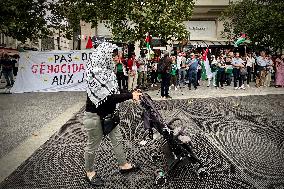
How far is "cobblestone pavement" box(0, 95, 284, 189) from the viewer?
4.78m

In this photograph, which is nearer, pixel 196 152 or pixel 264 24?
pixel 196 152

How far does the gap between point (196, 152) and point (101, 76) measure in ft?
7.87

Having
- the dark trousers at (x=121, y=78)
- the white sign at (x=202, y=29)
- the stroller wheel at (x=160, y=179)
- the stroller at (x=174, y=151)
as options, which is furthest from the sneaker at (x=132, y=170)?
the white sign at (x=202, y=29)

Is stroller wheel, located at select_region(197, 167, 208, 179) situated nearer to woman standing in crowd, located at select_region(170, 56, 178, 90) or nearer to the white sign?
woman standing in crowd, located at select_region(170, 56, 178, 90)

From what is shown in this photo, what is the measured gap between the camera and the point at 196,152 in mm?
6082

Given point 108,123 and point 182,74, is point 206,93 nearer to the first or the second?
point 182,74

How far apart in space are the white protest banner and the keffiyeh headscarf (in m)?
11.4

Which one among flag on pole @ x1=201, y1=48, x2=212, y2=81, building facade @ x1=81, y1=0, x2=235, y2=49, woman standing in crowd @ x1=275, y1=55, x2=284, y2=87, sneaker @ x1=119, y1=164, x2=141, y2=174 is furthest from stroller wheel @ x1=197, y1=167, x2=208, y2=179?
building facade @ x1=81, y1=0, x2=235, y2=49

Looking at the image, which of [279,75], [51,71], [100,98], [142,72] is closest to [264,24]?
[279,75]

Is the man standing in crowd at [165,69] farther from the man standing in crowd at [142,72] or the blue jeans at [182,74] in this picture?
the blue jeans at [182,74]

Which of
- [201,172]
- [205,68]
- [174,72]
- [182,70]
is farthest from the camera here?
[205,68]

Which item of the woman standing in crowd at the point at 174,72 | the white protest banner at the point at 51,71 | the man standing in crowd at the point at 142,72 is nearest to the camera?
the white protest banner at the point at 51,71

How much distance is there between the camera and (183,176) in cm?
493

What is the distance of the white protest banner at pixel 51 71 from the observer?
52.0ft
